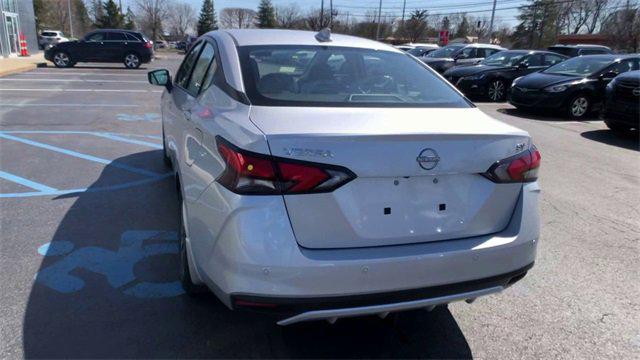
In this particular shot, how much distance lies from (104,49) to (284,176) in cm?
2320

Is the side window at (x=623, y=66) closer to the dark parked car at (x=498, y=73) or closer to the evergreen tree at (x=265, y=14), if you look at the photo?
the dark parked car at (x=498, y=73)

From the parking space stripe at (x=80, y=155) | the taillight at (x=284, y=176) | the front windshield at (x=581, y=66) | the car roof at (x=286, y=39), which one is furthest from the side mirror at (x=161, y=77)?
the front windshield at (x=581, y=66)

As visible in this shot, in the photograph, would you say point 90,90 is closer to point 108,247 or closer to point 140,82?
point 140,82

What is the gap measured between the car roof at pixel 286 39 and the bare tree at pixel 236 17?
81.4 m

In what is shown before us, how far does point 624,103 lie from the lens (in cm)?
867

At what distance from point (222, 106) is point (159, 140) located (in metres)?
5.38

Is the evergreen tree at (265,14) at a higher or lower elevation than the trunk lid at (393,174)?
higher

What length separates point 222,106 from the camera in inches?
105

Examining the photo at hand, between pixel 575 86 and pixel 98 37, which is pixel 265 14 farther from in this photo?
pixel 575 86

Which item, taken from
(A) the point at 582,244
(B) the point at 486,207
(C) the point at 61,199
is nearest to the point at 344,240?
(B) the point at 486,207

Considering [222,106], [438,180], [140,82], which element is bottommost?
[140,82]

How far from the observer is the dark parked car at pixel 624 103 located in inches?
334

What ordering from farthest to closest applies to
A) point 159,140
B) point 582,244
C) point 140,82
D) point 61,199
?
point 140,82, point 159,140, point 61,199, point 582,244

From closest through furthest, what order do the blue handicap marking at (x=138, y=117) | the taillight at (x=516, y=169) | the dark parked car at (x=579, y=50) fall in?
the taillight at (x=516, y=169) < the blue handicap marking at (x=138, y=117) < the dark parked car at (x=579, y=50)
